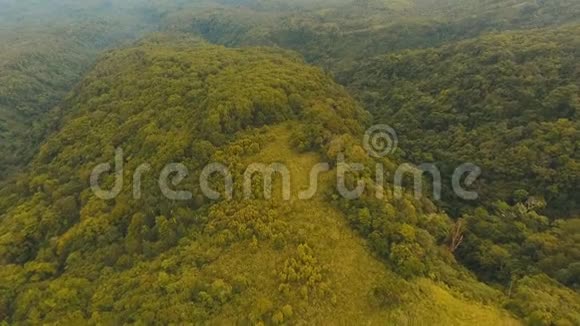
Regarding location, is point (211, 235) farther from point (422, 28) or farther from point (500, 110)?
point (422, 28)

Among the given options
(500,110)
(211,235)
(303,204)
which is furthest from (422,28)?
(211,235)

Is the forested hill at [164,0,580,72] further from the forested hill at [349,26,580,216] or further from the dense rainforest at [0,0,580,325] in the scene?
the dense rainforest at [0,0,580,325]

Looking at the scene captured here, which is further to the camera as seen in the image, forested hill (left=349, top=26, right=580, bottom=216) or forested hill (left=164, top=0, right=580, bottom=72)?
forested hill (left=164, top=0, right=580, bottom=72)

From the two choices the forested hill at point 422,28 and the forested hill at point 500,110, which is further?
the forested hill at point 422,28

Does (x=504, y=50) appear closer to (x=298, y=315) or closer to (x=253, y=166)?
(x=253, y=166)

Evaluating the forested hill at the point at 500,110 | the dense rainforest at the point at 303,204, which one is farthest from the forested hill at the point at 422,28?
the dense rainforest at the point at 303,204

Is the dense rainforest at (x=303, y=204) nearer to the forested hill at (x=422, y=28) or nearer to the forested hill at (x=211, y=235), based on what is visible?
the forested hill at (x=211, y=235)

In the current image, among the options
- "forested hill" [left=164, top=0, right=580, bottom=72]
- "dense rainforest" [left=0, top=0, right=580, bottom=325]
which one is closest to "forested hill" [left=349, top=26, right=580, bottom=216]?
"dense rainforest" [left=0, top=0, right=580, bottom=325]
